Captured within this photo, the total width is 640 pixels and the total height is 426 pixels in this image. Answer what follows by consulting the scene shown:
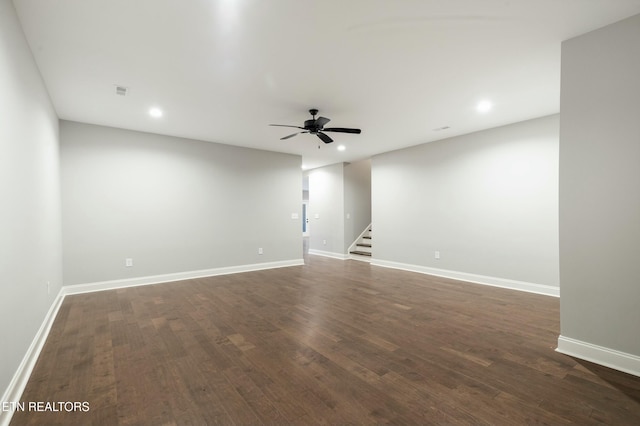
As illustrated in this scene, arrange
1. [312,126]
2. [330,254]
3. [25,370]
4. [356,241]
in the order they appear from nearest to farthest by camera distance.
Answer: [25,370], [312,126], [356,241], [330,254]

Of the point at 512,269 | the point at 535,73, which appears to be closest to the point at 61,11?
the point at 535,73

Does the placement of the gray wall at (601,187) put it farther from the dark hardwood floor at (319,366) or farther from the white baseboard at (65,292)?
the white baseboard at (65,292)

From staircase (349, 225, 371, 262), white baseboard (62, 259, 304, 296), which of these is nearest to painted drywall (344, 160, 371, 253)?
staircase (349, 225, 371, 262)

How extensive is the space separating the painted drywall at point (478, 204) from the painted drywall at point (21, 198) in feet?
19.7

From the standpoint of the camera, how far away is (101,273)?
4.74 metres

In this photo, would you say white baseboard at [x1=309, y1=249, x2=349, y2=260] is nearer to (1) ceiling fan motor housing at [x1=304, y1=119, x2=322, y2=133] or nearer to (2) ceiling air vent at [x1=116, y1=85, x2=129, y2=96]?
(1) ceiling fan motor housing at [x1=304, y1=119, x2=322, y2=133]

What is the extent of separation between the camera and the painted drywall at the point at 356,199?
320 inches

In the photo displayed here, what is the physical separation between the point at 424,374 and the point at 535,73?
10.9 feet

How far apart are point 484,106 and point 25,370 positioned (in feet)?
18.6

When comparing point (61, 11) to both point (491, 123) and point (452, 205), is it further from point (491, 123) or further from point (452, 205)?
point (452, 205)

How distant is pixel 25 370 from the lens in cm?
217

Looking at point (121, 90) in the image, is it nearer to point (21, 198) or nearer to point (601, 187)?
point (21, 198)

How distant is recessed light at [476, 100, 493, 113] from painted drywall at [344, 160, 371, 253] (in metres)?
4.29

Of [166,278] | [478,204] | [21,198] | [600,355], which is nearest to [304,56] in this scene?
[21,198]
